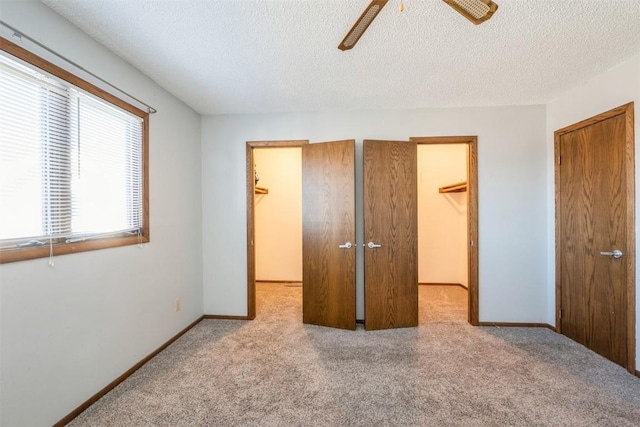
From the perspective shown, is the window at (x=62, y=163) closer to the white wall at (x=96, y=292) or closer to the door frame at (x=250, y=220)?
the white wall at (x=96, y=292)

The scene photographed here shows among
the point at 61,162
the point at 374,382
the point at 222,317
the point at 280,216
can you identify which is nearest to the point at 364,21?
the point at 61,162

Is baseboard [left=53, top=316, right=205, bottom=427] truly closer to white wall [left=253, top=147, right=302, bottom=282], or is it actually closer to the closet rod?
the closet rod

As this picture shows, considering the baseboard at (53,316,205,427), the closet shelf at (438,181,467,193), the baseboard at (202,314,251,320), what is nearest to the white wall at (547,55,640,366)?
the closet shelf at (438,181,467,193)

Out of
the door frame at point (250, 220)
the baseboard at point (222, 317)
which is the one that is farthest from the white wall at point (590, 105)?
the baseboard at point (222, 317)

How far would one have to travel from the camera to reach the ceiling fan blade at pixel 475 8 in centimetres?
132

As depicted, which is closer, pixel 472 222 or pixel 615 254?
pixel 615 254

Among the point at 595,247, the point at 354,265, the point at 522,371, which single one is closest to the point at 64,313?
the point at 354,265

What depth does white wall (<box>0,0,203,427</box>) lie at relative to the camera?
57.2 inches

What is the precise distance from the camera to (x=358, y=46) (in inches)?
79.4

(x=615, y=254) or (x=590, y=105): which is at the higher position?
(x=590, y=105)

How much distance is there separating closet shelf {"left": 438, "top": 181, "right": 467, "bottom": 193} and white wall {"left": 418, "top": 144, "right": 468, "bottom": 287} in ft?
0.67

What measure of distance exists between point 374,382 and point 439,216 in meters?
3.41

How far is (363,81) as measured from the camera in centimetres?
256

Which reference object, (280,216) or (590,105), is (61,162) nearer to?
(280,216)
